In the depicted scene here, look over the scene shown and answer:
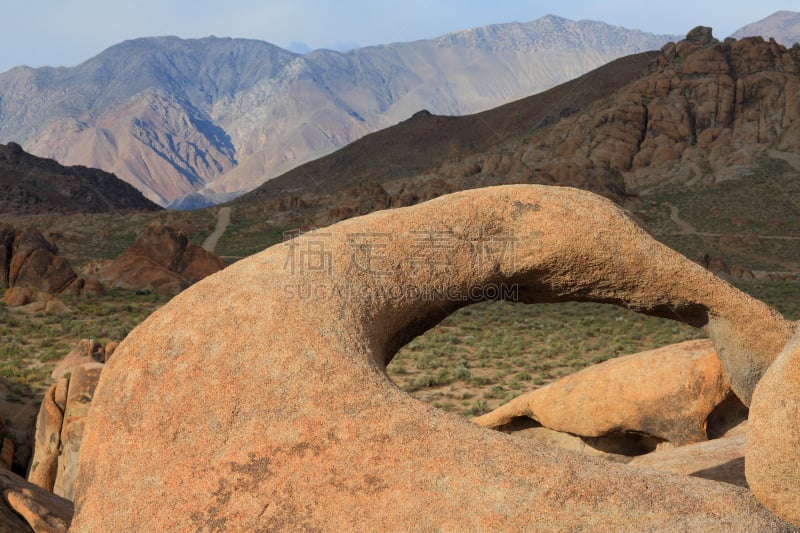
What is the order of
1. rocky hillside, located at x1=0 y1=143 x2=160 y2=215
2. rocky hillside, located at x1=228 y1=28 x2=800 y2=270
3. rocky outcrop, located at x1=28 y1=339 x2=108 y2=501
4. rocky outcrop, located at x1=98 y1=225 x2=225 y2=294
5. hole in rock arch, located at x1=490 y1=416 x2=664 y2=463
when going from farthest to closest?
rocky hillside, located at x1=0 y1=143 x2=160 y2=215, rocky hillside, located at x1=228 y1=28 x2=800 y2=270, rocky outcrop, located at x1=98 y1=225 x2=225 y2=294, hole in rock arch, located at x1=490 y1=416 x2=664 y2=463, rocky outcrop, located at x1=28 y1=339 x2=108 y2=501

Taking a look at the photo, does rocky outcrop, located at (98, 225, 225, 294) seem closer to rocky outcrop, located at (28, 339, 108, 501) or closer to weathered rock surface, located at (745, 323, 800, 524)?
rocky outcrop, located at (28, 339, 108, 501)

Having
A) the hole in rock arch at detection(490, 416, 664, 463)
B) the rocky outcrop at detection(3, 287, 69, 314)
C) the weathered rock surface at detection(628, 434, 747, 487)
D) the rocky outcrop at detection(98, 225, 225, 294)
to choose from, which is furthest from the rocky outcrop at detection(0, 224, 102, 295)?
the weathered rock surface at detection(628, 434, 747, 487)

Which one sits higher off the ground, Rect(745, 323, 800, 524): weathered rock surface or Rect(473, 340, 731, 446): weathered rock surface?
Rect(745, 323, 800, 524): weathered rock surface

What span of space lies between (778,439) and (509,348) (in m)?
15.6

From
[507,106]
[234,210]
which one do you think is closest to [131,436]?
[234,210]


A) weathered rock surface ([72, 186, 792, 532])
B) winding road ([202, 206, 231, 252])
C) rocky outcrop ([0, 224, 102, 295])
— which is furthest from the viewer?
winding road ([202, 206, 231, 252])

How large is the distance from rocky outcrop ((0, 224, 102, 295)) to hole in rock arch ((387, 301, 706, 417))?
48.5ft

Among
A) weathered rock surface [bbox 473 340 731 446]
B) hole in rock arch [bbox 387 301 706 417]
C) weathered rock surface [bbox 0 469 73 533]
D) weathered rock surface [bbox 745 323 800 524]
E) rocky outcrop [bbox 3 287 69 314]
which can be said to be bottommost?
hole in rock arch [bbox 387 301 706 417]

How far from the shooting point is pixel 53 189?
81125mm

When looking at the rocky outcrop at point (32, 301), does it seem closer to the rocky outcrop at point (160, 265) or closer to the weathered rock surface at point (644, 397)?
the rocky outcrop at point (160, 265)

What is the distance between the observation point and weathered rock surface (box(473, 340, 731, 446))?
311 inches

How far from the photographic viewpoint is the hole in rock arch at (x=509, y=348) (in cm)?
1466

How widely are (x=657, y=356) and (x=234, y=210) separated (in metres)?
62.4

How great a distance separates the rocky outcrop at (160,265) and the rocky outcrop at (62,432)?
59.0 ft
